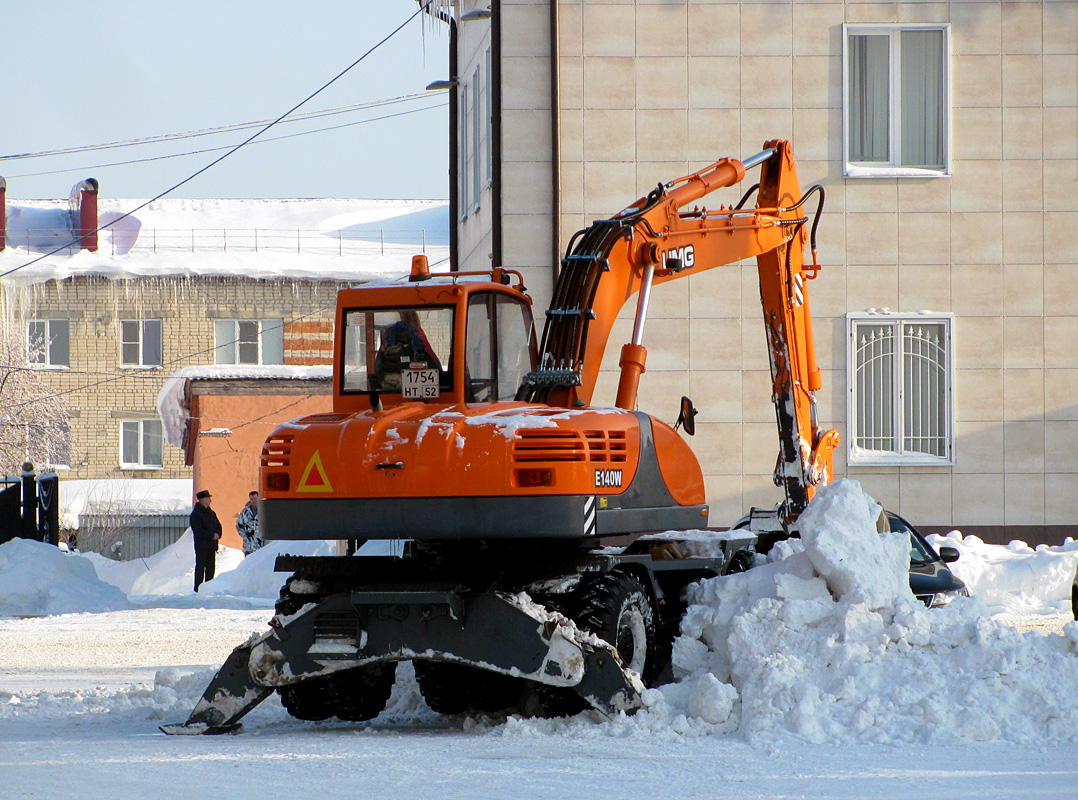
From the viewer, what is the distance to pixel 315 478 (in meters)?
8.47

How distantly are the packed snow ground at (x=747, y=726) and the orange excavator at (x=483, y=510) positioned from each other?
0.31 metres

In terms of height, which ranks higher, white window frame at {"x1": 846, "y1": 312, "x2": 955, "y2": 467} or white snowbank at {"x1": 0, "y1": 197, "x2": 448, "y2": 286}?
white snowbank at {"x1": 0, "y1": 197, "x2": 448, "y2": 286}

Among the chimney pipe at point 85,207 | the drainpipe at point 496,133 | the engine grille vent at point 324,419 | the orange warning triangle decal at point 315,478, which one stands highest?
the chimney pipe at point 85,207

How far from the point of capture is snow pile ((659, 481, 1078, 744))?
25.4 feet

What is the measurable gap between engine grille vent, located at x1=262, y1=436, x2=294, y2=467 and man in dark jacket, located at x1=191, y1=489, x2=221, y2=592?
12.7 meters

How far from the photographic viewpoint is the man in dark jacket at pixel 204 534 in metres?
21.1

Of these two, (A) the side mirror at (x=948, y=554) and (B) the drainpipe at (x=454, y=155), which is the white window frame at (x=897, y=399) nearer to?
(A) the side mirror at (x=948, y=554)

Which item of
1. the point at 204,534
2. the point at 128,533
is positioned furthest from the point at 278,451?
the point at 128,533

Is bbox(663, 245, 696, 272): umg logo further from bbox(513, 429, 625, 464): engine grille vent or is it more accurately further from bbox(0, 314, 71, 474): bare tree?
bbox(0, 314, 71, 474): bare tree

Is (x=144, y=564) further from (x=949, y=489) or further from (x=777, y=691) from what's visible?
(x=777, y=691)

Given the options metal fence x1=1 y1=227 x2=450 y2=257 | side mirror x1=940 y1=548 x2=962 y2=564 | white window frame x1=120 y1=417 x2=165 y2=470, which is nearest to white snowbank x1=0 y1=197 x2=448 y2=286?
metal fence x1=1 y1=227 x2=450 y2=257

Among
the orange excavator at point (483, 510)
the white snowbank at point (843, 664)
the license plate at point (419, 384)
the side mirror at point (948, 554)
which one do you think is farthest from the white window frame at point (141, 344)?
the license plate at point (419, 384)

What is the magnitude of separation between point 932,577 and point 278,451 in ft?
20.2

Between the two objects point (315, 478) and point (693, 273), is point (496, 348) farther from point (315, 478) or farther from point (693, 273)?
point (693, 273)
